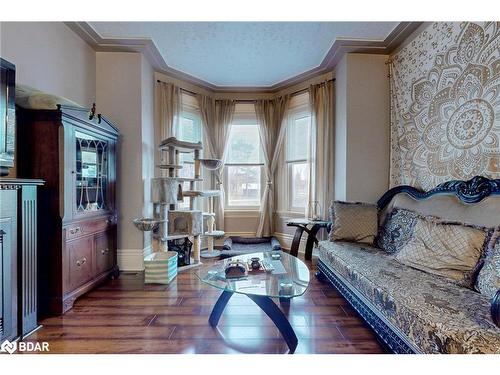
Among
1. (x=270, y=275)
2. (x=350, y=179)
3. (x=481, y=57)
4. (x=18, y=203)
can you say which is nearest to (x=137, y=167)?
(x=18, y=203)

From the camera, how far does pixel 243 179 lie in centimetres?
455

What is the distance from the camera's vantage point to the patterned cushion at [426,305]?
1.13m

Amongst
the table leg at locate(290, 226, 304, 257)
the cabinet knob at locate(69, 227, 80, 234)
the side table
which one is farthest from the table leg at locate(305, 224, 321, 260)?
the cabinet knob at locate(69, 227, 80, 234)

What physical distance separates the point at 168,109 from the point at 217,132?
90 cm

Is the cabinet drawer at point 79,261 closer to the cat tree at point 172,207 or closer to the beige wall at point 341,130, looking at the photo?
the cat tree at point 172,207

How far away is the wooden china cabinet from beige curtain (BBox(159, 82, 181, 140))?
4.06 feet

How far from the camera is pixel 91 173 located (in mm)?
2578

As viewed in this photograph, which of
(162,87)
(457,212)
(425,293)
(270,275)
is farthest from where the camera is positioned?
(162,87)

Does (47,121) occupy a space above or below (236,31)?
below

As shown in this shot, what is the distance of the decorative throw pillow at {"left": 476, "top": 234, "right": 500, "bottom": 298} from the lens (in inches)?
58.7

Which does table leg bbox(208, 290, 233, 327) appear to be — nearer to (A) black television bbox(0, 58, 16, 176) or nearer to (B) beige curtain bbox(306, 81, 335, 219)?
(A) black television bbox(0, 58, 16, 176)

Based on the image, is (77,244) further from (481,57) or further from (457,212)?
(481,57)

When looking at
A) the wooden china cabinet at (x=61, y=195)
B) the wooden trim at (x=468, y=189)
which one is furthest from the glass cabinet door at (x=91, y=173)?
the wooden trim at (x=468, y=189)

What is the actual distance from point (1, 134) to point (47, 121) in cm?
47
